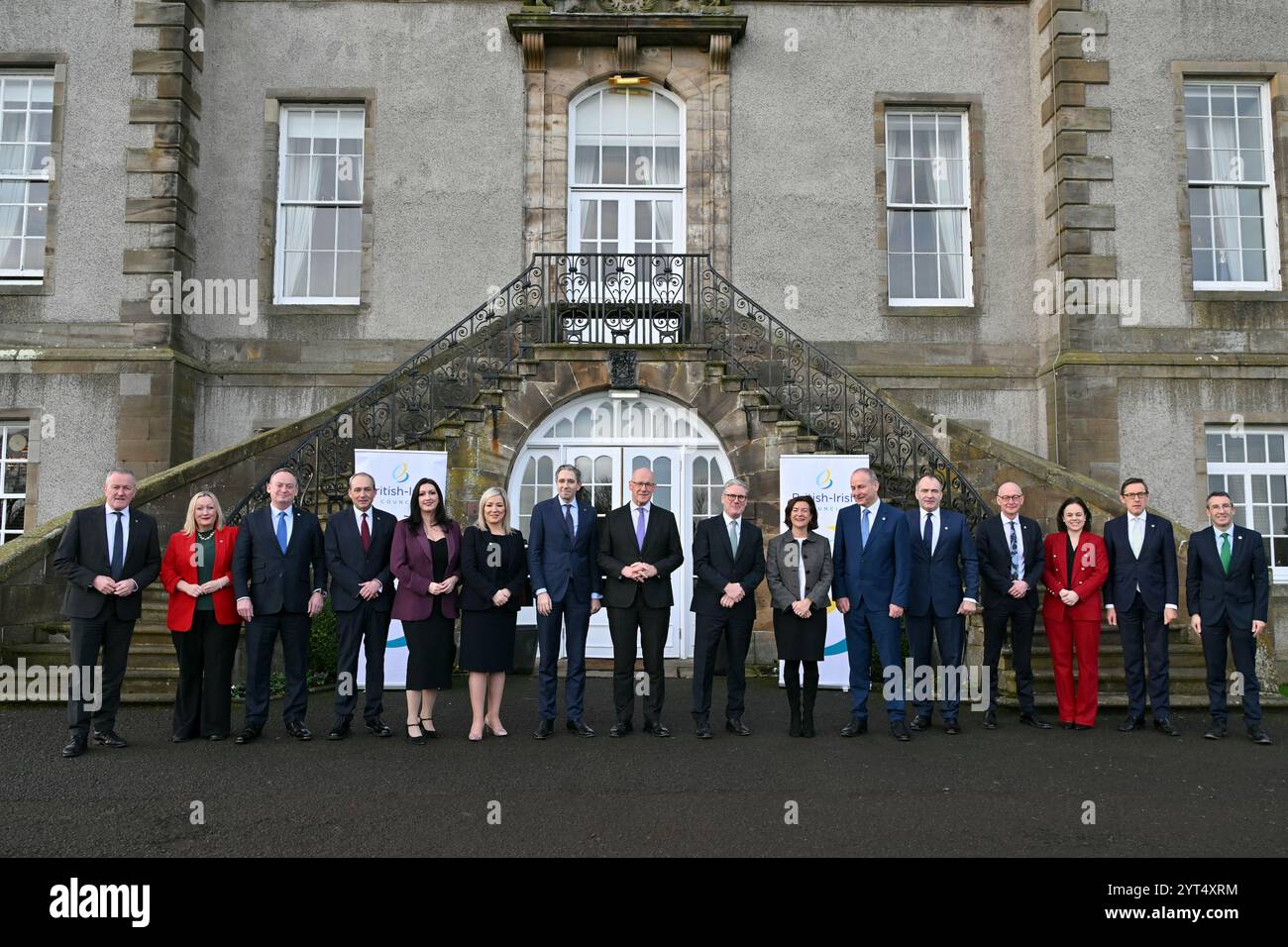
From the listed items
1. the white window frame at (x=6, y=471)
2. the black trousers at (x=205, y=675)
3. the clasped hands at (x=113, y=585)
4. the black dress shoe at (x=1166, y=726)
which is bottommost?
the black dress shoe at (x=1166, y=726)

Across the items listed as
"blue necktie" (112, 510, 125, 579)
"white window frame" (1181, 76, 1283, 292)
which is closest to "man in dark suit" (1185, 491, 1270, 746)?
"white window frame" (1181, 76, 1283, 292)

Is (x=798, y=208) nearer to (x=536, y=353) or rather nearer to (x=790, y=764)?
(x=536, y=353)

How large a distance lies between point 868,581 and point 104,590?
553 centimetres

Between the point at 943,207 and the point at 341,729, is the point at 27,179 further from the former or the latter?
the point at 943,207

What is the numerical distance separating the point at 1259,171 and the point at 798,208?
6039mm

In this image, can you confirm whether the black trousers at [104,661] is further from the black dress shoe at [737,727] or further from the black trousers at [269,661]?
the black dress shoe at [737,727]

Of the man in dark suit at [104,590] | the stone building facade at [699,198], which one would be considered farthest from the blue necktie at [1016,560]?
the man in dark suit at [104,590]

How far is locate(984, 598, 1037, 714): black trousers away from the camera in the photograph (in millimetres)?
8422

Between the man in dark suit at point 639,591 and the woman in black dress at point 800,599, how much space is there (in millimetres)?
823

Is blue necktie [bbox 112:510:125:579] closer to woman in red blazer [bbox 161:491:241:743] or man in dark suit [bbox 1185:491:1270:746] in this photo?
woman in red blazer [bbox 161:491:241:743]

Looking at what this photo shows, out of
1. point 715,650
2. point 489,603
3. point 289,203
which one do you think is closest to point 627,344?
point 715,650

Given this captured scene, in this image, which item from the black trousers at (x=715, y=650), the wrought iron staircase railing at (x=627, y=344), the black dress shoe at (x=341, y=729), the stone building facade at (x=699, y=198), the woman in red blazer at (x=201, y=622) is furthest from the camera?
the stone building facade at (x=699, y=198)

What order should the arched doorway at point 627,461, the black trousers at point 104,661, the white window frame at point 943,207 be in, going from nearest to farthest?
the black trousers at point 104,661 < the arched doorway at point 627,461 < the white window frame at point 943,207

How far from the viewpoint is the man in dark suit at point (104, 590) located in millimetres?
7227
